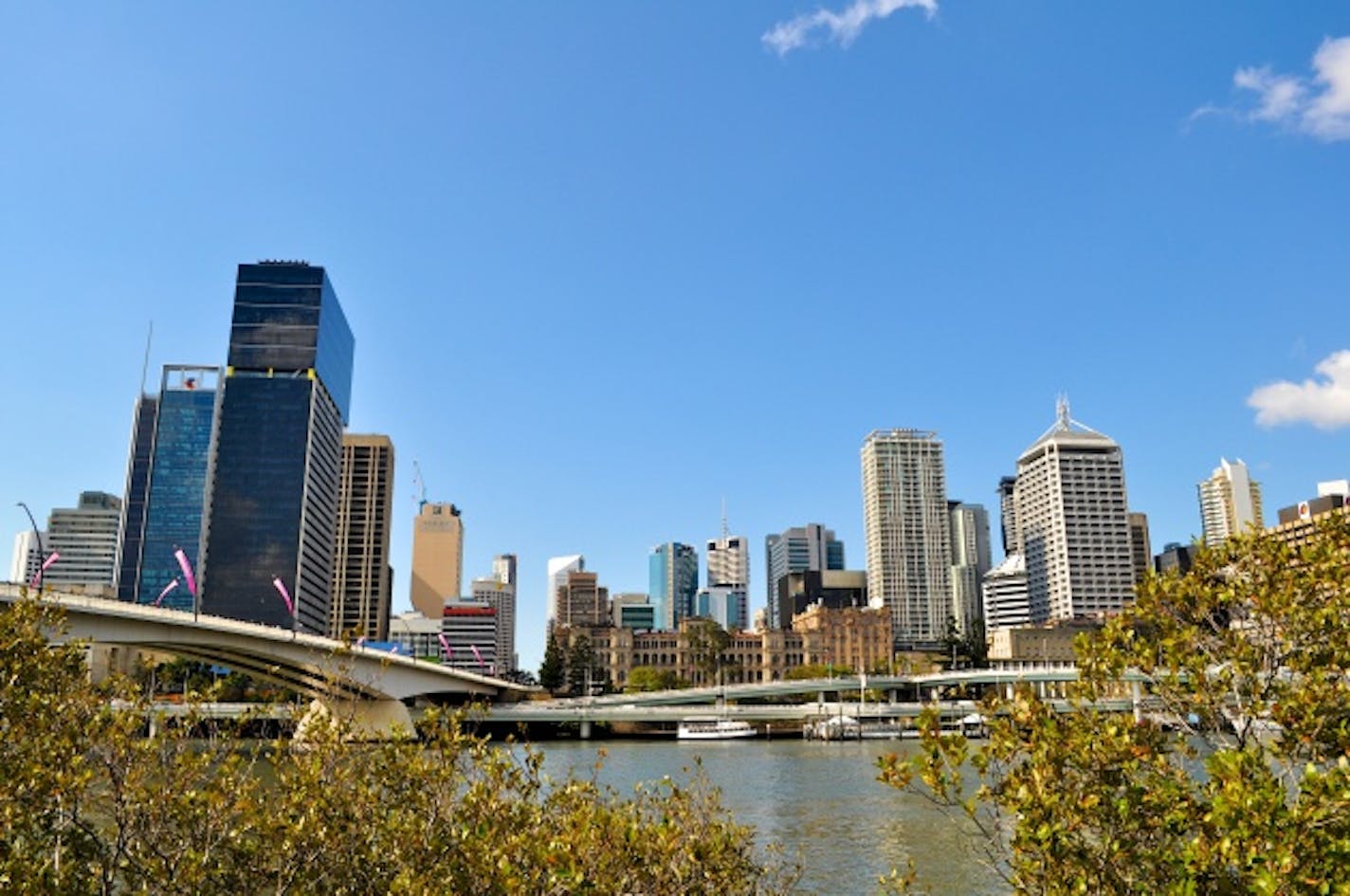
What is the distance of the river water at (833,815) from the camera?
127 feet

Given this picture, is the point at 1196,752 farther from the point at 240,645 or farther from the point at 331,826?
the point at 240,645

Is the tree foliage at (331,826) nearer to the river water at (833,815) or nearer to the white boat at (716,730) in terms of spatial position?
the river water at (833,815)

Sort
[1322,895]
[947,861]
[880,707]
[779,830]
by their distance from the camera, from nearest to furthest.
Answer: [1322,895] → [947,861] → [779,830] → [880,707]

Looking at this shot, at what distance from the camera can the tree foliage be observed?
12547mm

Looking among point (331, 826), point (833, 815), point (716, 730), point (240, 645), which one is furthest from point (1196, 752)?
point (716, 730)

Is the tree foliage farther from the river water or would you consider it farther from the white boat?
the white boat

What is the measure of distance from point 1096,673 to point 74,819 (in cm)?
1383

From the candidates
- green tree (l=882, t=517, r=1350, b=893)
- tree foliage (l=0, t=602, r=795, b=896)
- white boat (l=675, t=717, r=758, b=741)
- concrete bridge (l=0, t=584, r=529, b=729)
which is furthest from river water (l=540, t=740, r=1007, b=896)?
white boat (l=675, t=717, r=758, b=741)

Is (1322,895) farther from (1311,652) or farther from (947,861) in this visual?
(947,861)

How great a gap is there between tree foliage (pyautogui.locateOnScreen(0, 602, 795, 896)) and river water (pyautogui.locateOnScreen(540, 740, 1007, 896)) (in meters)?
3.81

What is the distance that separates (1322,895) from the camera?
31.4 ft

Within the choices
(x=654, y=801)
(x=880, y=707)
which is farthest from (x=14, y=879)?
(x=880, y=707)

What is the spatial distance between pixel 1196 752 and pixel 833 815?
48.4 metres

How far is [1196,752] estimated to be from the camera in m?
12.8
